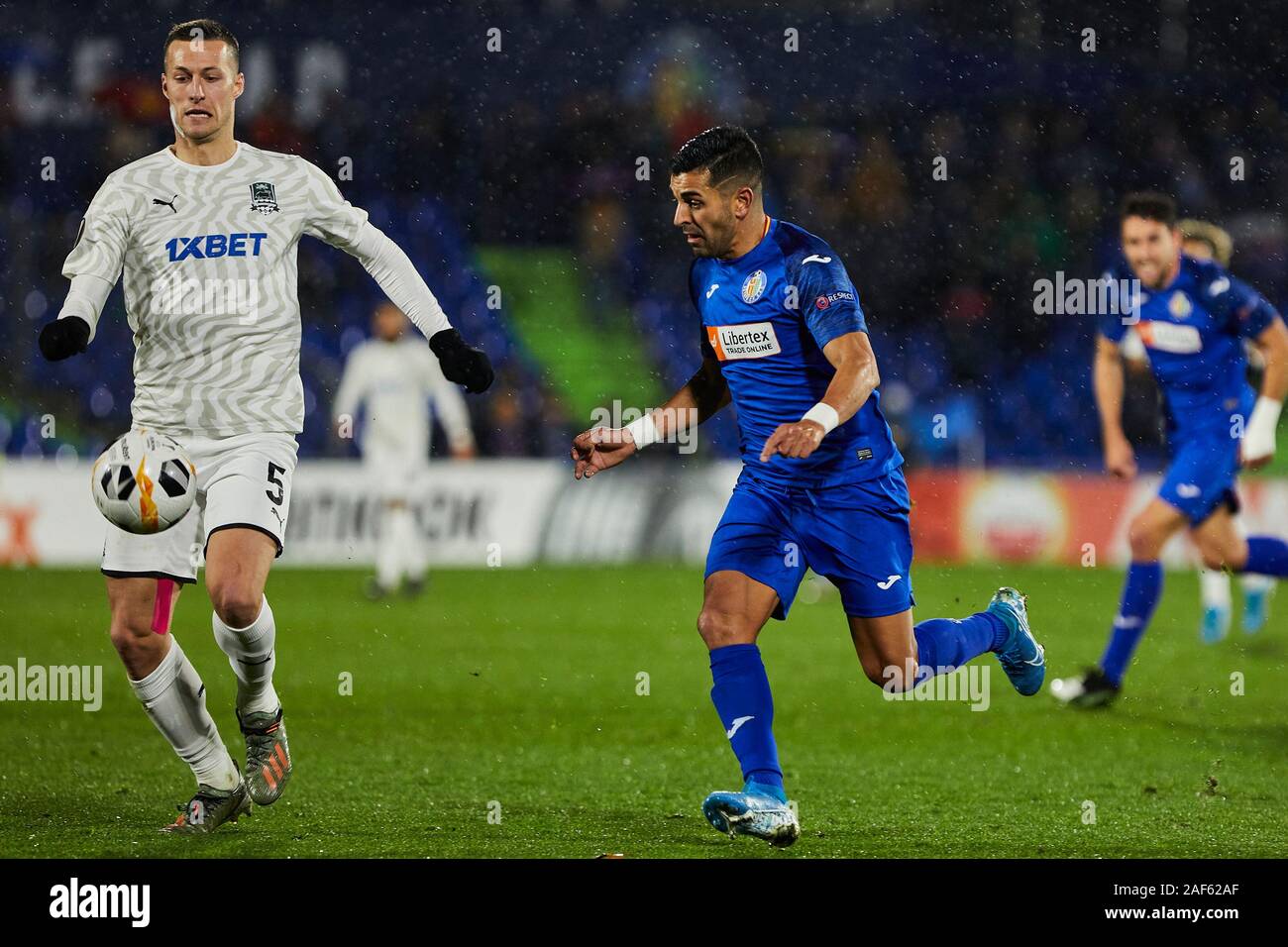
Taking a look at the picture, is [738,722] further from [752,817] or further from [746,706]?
[752,817]

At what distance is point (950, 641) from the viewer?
5160mm

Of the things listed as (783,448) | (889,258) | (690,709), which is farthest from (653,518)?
(783,448)

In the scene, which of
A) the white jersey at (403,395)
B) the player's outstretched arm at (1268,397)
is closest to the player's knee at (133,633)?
the player's outstretched arm at (1268,397)

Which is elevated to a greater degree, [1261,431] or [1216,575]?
[1261,431]

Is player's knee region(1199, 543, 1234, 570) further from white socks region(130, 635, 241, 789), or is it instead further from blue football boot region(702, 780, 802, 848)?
white socks region(130, 635, 241, 789)

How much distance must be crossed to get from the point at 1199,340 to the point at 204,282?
5163mm

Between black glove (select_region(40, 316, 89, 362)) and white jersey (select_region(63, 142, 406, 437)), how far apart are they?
0.29 metres

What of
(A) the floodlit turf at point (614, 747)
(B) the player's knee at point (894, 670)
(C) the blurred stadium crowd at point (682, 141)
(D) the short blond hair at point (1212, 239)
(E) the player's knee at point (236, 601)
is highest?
(C) the blurred stadium crowd at point (682, 141)

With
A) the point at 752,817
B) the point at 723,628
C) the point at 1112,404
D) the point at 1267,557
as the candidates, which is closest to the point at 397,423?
the point at 1112,404

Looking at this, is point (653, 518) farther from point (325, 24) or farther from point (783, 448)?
point (783, 448)

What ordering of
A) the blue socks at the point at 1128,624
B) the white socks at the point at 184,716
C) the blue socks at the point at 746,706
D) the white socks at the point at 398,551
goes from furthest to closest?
the white socks at the point at 398,551, the blue socks at the point at 1128,624, the white socks at the point at 184,716, the blue socks at the point at 746,706

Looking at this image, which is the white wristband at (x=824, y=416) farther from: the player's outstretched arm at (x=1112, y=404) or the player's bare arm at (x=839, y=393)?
the player's outstretched arm at (x=1112, y=404)

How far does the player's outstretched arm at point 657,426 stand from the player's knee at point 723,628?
575 mm

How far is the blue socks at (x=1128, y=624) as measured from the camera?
7500 mm
